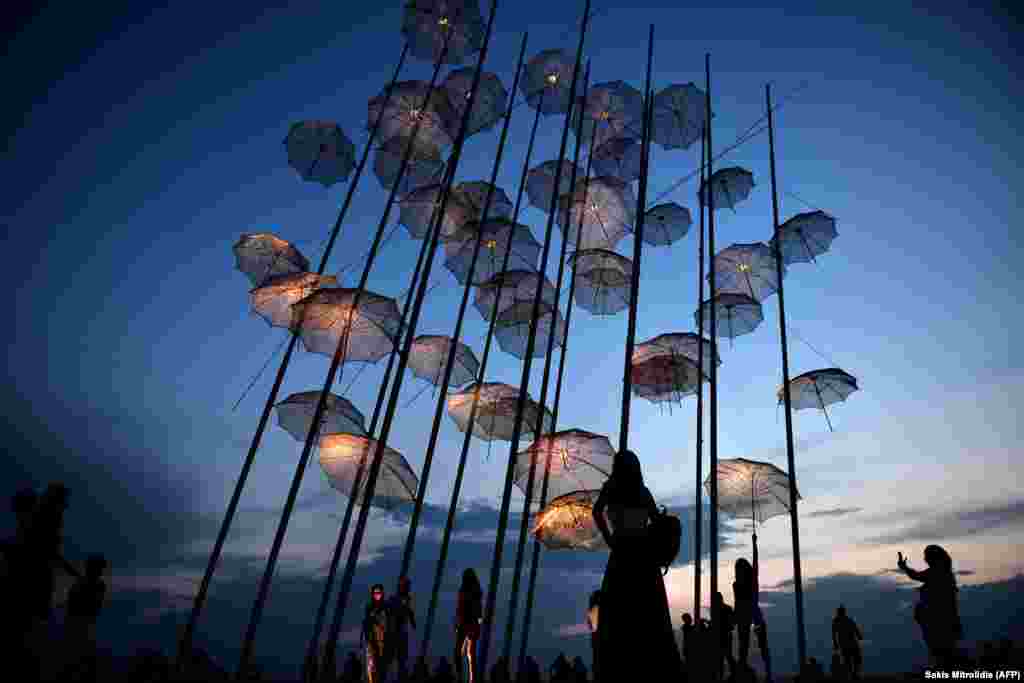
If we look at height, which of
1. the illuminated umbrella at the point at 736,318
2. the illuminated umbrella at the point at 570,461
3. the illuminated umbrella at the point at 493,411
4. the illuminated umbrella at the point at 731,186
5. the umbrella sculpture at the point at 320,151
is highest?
the illuminated umbrella at the point at 731,186

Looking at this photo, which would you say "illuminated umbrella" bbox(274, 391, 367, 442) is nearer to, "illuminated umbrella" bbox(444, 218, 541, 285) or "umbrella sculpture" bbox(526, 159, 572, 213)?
"illuminated umbrella" bbox(444, 218, 541, 285)

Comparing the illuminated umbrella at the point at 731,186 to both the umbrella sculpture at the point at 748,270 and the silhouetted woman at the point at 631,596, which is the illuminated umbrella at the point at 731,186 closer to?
the umbrella sculpture at the point at 748,270

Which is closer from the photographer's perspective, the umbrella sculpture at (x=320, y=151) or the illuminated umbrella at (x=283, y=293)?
the illuminated umbrella at (x=283, y=293)

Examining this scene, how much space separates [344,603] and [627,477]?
17.4 feet

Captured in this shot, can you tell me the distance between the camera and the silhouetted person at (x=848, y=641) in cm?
1514

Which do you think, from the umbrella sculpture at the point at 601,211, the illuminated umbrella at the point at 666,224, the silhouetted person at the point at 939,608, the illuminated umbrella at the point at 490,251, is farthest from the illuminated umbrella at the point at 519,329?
the silhouetted person at the point at 939,608

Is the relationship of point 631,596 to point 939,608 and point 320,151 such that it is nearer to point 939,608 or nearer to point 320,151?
point 939,608

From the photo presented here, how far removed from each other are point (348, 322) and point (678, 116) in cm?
1167

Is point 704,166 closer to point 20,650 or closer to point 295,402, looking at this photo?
point 295,402

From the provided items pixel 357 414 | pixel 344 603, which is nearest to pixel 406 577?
pixel 344 603

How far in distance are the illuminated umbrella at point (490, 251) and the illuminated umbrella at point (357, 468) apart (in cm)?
566

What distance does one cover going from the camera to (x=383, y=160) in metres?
16.7

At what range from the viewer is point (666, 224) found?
701 inches

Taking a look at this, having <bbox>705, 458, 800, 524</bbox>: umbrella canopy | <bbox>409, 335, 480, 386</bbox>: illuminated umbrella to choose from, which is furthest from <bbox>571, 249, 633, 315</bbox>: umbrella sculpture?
<bbox>705, 458, 800, 524</bbox>: umbrella canopy
